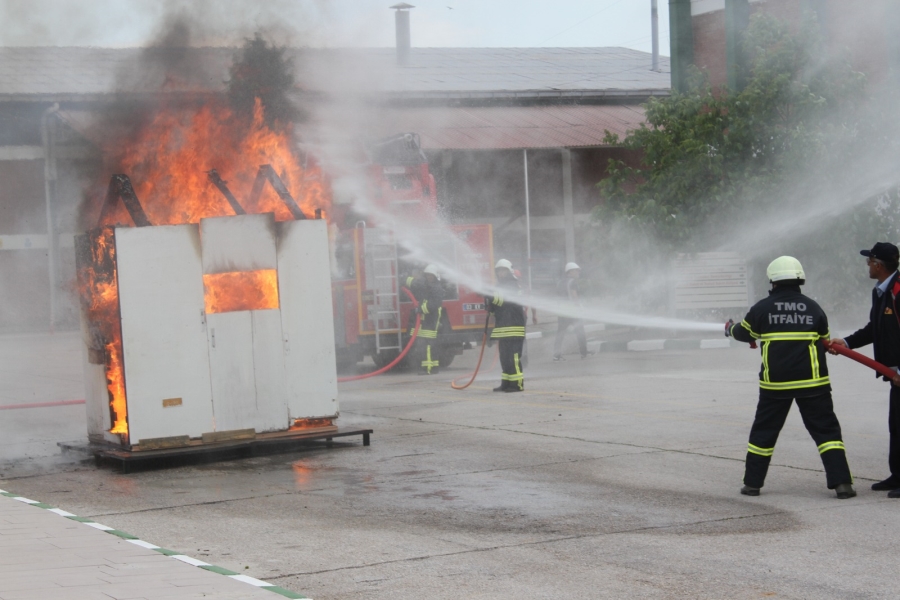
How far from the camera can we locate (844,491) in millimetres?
7285

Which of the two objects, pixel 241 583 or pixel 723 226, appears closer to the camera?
pixel 241 583

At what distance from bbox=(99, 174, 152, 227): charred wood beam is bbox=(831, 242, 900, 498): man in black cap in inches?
229

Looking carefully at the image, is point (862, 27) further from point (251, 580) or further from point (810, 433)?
point (251, 580)

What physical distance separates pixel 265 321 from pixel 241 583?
477 centimetres

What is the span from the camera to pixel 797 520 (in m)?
6.73

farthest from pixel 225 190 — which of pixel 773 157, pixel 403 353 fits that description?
pixel 773 157

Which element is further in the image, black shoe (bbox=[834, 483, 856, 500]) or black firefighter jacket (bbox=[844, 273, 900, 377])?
black firefighter jacket (bbox=[844, 273, 900, 377])

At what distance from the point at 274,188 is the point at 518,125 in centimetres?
2283

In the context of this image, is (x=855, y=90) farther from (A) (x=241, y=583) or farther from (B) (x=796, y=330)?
(A) (x=241, y=583)

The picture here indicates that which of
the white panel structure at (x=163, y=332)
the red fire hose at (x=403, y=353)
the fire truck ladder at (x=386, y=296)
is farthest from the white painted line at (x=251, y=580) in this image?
the fire truck ladder at (x=386, y=296)

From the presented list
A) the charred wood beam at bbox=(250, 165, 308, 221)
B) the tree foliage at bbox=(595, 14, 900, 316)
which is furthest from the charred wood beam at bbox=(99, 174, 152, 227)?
the tree foliage at bbox=(595, 14, 900, 316)

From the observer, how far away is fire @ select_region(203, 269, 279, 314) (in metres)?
9.78

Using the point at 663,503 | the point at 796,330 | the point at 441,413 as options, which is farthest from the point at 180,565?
the point at 441,413

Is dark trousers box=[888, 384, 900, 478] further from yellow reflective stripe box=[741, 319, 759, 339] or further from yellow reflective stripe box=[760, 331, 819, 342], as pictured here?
yellow reflective stripe box=[741, 319, 759, 339]
